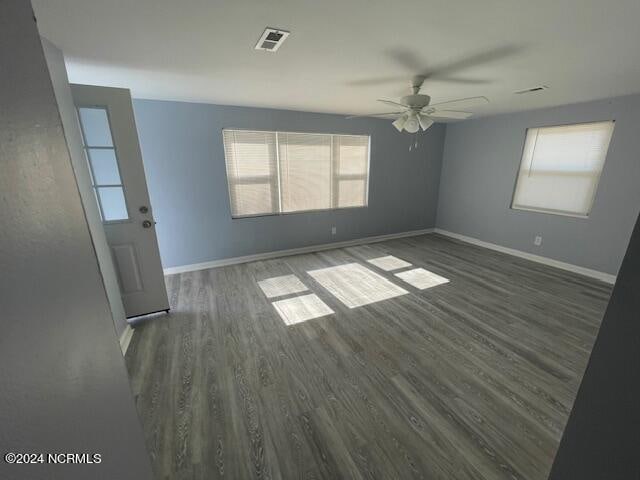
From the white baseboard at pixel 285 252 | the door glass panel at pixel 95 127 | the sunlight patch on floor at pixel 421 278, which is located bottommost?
the sunlight patch on floor at pixel 421 278

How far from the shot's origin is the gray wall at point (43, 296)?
39 centimetres

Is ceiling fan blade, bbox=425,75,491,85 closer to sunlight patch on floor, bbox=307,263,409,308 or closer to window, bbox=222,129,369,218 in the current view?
window, bbox=222,129,369,218

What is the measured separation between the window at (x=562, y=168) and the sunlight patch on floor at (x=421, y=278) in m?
2.13

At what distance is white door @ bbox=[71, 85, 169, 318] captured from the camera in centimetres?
206

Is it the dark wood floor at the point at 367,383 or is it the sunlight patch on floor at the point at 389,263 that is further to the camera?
the sunlight patch on floor at the point at 389,263

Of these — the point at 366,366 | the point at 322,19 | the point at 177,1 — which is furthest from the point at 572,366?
the point at 177,1

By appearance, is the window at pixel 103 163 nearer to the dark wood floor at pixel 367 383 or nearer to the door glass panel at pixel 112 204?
the door glass panel at pixel 112 204

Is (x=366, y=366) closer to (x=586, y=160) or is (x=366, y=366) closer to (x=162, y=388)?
(x=162, y=388)

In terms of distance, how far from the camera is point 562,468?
590mm

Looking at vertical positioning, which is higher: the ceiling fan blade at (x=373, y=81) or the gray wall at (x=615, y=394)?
the ceiling fan blade at (x=373, y=81)

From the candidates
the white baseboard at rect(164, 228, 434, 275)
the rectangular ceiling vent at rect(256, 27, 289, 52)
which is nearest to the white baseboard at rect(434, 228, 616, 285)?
the white baseboard at rect(164, 228, 434, 275)

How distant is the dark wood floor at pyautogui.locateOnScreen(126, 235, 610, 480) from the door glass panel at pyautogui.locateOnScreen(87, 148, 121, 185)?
1387 millimetres

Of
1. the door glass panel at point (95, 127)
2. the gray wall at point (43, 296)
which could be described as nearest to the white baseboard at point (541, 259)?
the gray wall at point (43, 296)

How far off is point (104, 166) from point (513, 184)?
217 inches
